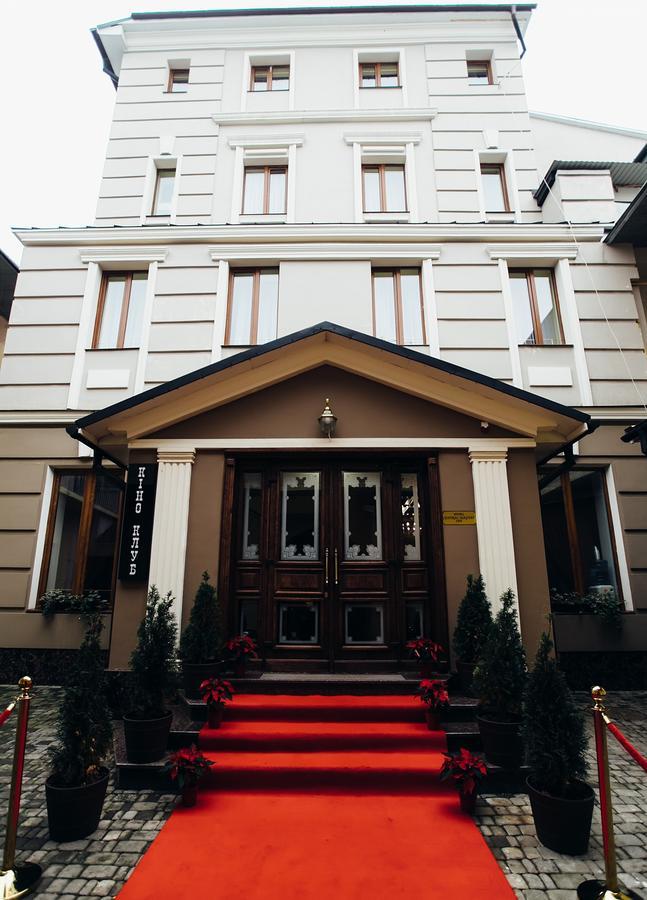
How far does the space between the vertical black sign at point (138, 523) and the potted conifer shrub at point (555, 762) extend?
5.05 m

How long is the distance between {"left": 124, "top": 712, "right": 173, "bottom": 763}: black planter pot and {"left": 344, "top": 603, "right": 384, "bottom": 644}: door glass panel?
2727mm

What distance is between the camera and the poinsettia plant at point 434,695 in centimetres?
518

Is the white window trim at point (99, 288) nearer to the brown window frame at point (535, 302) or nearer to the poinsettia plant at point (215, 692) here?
the poinsettia plant at point (215, 692)

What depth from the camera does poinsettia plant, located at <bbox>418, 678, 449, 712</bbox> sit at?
5.18 meters

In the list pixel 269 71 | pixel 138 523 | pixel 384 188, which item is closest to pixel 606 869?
pixel 138 523

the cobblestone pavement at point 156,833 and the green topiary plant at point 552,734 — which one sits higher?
the green topiary plant at point 552,734

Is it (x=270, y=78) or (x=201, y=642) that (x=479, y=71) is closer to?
(x=270, y=78)

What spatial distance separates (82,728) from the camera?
13.6ft

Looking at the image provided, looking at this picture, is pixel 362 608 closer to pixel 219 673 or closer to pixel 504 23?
pixel 219 673

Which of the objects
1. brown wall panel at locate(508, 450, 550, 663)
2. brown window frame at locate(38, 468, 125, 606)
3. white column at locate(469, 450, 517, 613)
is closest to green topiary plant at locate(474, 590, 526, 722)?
white column at locate(469, 450, 517, 613)

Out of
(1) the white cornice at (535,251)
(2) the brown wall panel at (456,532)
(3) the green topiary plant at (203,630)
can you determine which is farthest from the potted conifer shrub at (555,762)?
(1) the white cornice at (535,251)

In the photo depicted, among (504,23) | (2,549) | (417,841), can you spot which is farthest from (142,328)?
(504,23)

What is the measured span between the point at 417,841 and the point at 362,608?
3.13m

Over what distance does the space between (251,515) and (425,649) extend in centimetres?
299
